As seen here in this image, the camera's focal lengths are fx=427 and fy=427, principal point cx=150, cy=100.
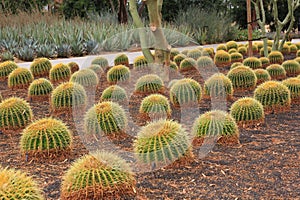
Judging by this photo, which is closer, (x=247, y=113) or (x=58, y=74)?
(x=247, y=113)

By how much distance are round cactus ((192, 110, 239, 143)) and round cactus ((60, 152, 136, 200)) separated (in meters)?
1.32

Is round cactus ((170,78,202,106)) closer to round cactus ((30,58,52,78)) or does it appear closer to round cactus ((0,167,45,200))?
round cactus ((0,167,45,200))

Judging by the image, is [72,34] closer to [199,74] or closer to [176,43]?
[176,43]

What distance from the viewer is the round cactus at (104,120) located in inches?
183

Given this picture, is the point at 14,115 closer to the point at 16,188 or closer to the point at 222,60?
the point at 16,188

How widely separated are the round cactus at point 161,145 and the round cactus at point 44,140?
0.83m

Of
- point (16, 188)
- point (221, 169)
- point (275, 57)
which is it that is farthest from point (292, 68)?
point (16, 188)

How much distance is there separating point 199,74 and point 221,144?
13.8 feet

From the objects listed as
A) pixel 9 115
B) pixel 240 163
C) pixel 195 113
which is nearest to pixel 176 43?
pixel 195 113

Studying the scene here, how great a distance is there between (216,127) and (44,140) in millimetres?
1730

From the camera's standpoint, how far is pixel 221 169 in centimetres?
384

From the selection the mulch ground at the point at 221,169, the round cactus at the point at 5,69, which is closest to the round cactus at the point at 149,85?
the mulch ground at the point at 221,169

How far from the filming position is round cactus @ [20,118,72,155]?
4.12m

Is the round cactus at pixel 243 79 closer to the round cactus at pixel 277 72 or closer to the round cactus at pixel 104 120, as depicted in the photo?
the round cactus at pixel 277 72
